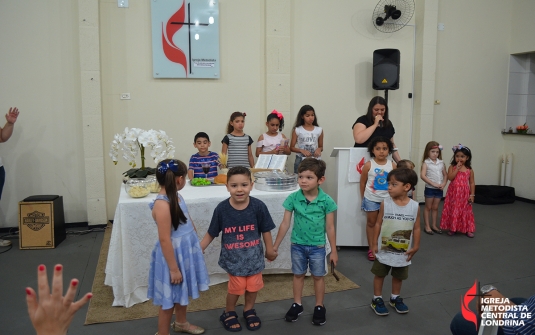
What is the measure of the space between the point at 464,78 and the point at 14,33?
6.18 meters

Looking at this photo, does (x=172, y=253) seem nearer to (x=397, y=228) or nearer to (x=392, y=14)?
(x=397, y=228)

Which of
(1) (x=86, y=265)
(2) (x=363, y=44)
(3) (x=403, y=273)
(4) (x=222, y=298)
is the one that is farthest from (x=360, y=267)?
(2) (x=363, y=44)

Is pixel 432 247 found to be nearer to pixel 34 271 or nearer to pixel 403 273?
pixel 403 273

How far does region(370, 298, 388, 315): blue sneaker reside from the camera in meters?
3.00

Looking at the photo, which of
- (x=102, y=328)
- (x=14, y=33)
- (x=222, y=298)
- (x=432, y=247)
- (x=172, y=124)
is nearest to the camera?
(x=102, y=328)

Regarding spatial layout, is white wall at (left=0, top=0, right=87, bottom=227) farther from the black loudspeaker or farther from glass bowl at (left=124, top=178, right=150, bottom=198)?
the black loudspeaker

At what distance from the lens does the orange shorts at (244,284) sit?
279 cm

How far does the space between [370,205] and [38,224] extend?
133 inches

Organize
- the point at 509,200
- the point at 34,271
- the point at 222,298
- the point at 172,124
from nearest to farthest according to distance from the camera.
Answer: the point at 222,298 → the point at 34,271 → the point at 172,124 → the point at 509,200

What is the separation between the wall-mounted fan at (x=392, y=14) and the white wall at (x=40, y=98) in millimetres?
3891

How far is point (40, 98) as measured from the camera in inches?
197

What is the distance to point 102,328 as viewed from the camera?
285 centimetres

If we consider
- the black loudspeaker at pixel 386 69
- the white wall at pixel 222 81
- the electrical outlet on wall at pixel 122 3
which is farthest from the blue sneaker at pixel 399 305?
the electrical outlet on wall at pixel 122 3

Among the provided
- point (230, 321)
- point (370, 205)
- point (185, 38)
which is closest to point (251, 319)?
point (230, 321)
